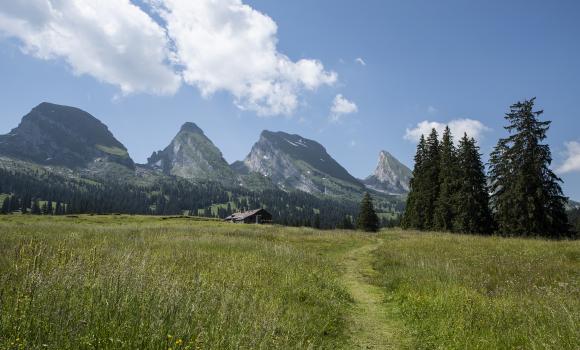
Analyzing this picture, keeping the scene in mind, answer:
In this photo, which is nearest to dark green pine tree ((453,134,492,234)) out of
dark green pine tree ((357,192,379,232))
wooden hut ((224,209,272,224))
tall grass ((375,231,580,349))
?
dark green pine tree ((357,192,379,232))

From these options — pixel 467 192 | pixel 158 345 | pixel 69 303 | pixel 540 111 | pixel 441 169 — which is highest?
pixel 540 111

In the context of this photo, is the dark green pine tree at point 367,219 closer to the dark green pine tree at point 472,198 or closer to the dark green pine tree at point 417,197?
the dark green pine tree at point 417,197

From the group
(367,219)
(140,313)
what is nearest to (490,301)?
(140,313)

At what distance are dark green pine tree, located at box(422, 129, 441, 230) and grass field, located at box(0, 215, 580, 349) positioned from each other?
3994 centimetres

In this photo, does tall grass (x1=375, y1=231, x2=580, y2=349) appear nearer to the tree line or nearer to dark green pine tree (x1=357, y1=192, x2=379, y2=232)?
the tree line

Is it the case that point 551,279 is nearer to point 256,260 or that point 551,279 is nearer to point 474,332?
→ point 474,332

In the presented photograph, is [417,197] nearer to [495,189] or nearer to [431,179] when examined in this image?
[431,179]

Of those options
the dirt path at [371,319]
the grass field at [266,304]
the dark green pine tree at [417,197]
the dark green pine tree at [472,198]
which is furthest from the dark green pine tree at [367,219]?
the dirt path at [371,319]

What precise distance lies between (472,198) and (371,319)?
40.2 metres

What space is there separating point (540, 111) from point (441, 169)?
14.8 meters

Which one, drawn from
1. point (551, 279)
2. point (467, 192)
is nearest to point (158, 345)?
point (551, 279)

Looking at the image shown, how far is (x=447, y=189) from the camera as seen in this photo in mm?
47031

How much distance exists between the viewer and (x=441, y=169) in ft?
163

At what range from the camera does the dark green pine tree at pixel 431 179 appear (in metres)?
51.8
